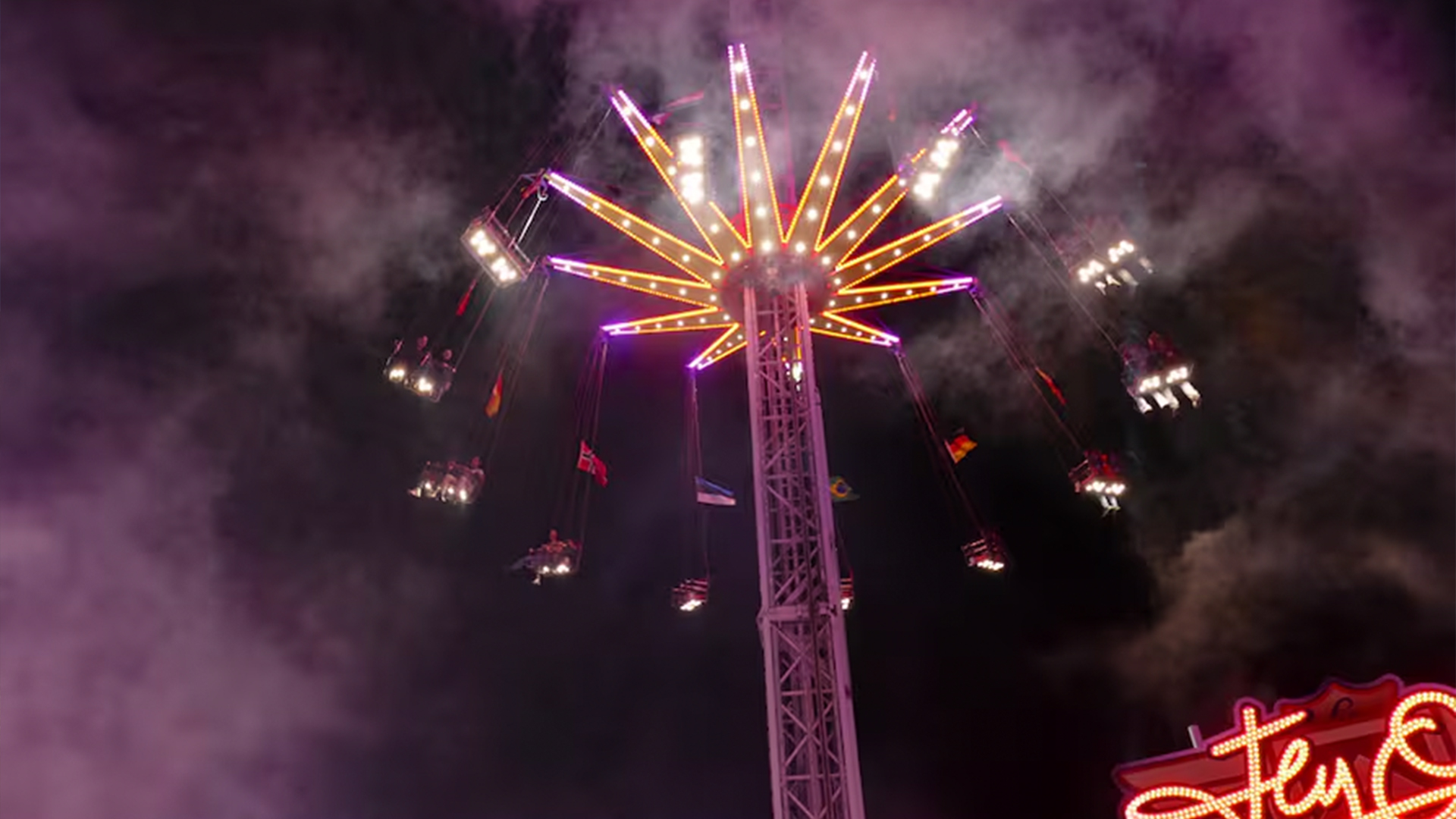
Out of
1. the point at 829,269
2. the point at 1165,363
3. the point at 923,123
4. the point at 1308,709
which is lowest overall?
the point at 1308,709

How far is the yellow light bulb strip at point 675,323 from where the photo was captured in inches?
644

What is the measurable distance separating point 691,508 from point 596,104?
10609 mm

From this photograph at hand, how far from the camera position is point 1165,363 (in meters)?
15.0

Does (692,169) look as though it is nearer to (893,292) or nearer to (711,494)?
(893,292)

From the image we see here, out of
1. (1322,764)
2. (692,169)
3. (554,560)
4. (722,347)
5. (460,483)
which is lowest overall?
(1322,764)

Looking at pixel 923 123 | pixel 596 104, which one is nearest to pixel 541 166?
pixel 596 104

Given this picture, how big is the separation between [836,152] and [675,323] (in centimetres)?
427

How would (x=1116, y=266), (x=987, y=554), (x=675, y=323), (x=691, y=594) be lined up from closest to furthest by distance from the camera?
1. (x=1116, y=266)
2. (x=691, y=594)
3. (x=675, y=323)
4. (x=987, y=554)

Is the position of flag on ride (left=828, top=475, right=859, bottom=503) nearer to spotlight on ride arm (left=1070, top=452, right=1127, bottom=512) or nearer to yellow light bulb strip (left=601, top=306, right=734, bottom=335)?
yellow light bulb strip (left=601, top=306, right=734, bottom=335)

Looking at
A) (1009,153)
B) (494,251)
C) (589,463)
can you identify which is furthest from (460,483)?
(1009,153)

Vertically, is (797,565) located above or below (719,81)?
below

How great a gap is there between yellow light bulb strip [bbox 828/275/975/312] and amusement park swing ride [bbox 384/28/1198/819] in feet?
0.13

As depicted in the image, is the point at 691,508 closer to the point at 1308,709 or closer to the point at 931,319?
the point at 931,319

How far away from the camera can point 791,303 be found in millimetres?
14398
